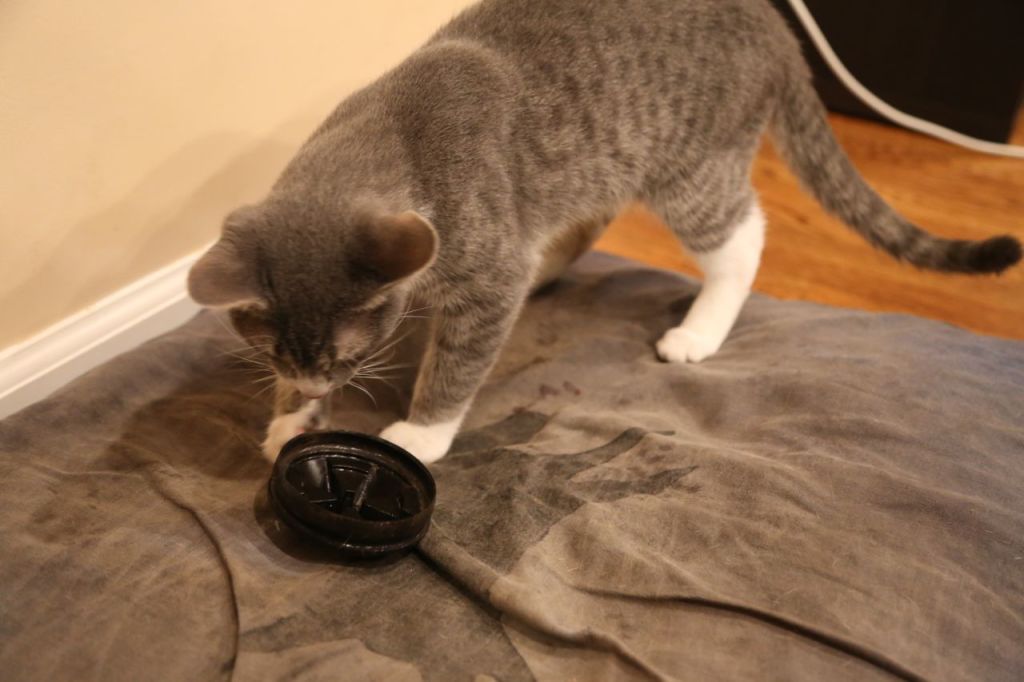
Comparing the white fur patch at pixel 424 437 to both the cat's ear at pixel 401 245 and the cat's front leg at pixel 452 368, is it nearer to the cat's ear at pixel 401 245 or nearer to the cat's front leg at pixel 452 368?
the cat's front leg at pixel 452 368

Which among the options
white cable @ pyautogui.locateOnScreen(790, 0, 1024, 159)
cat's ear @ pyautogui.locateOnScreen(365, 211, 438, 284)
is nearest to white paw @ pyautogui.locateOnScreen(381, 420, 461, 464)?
cat's ear @ pyautogui.locateOnScreen(365, 211, 438, 284)

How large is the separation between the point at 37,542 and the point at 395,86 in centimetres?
100

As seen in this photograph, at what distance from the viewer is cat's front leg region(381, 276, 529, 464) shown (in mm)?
1643

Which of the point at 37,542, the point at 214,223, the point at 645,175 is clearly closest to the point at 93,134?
the point at 214,223

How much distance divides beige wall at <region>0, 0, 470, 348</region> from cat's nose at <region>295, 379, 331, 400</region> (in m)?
0.69

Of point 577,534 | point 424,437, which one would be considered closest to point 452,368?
point 424,437

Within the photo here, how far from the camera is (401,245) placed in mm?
1238

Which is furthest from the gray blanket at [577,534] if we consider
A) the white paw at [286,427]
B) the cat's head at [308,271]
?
the cat's head at [308,271]

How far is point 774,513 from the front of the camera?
55.6 inches

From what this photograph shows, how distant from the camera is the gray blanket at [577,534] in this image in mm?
1193

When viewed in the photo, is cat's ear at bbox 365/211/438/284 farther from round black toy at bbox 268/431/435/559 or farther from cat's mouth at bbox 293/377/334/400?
round black toy at bbox 268/431/435/559

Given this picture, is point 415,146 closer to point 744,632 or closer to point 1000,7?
point 744,632

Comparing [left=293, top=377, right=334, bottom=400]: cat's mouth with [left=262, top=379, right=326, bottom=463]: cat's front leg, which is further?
[left=262, top=379, right=326, bottom=463]: cat's front leg

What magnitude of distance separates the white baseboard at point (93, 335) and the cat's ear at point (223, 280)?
692 millimetres
